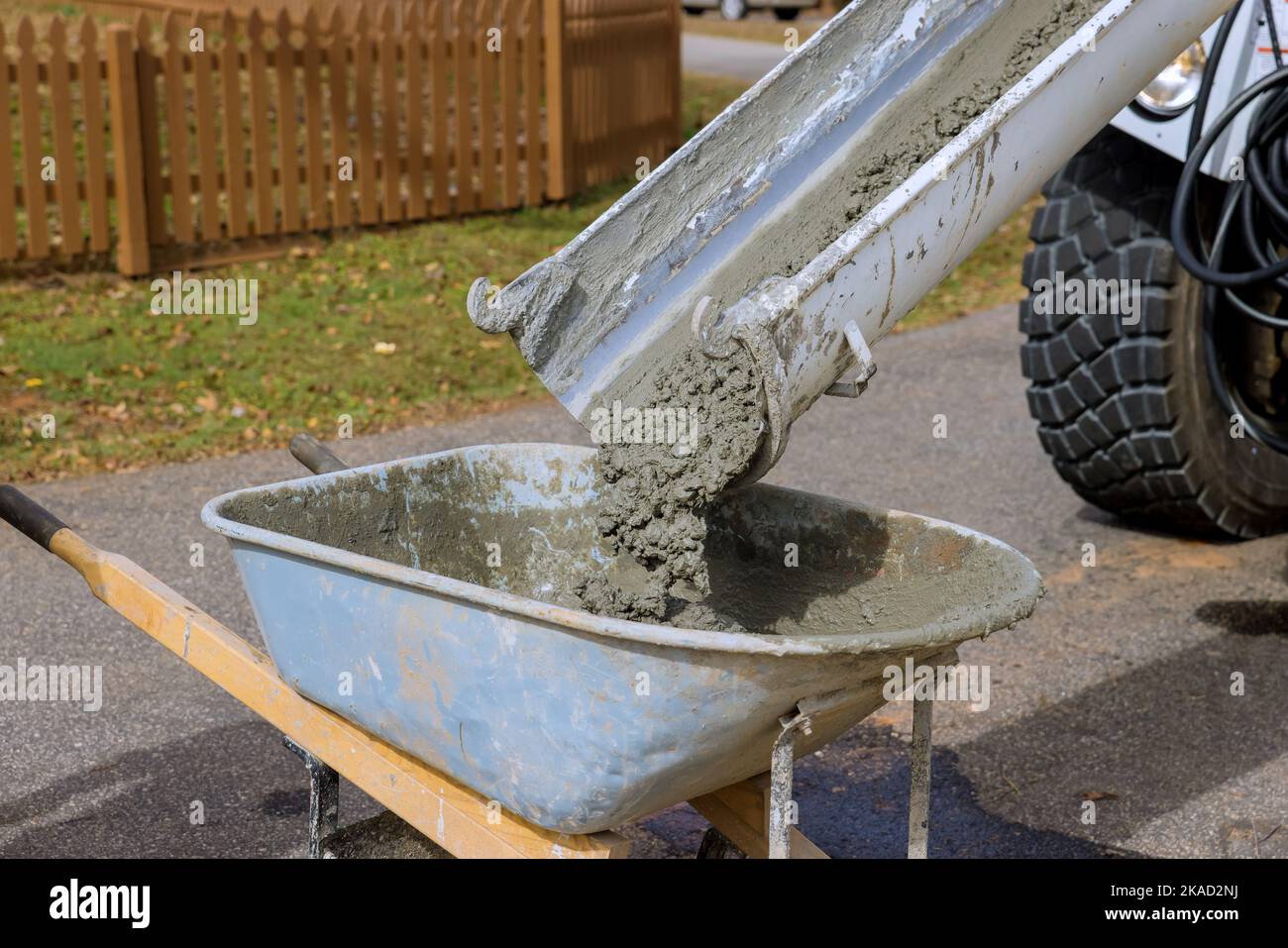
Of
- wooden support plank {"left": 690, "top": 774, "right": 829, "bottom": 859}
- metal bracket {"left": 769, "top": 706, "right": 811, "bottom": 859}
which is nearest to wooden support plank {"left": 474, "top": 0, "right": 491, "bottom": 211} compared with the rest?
wooden support plank {"left": 690, "top": 774, "right": 829, "bottom": 859}

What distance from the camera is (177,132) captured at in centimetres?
827

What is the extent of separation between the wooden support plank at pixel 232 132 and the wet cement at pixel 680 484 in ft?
20.0

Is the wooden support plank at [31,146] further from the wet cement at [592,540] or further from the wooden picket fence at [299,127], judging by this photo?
the wet cement at [592,540]

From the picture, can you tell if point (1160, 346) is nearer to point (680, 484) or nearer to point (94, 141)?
point (680, 484)

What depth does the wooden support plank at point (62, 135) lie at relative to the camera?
308 inches

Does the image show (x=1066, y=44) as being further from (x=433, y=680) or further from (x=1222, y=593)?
(x=1222, y=593)

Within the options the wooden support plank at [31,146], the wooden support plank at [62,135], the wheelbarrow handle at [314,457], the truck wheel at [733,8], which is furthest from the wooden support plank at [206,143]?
the truck wheel at [733,8]

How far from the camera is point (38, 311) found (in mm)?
7562

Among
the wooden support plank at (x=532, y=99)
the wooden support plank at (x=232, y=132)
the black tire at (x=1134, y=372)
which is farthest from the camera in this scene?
the wooden support plank at (x=532, y=99)

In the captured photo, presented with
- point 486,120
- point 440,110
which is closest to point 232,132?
point 440,110

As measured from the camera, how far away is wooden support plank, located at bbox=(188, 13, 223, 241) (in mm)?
8320

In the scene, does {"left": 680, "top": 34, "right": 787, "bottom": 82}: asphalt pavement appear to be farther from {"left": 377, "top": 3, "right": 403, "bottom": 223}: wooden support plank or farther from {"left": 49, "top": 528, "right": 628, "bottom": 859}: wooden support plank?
{"left": 49, "top": 528, "right": 628, "bottom": 859}: wooden support plank

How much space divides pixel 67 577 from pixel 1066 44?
3.60m

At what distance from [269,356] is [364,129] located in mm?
2373
